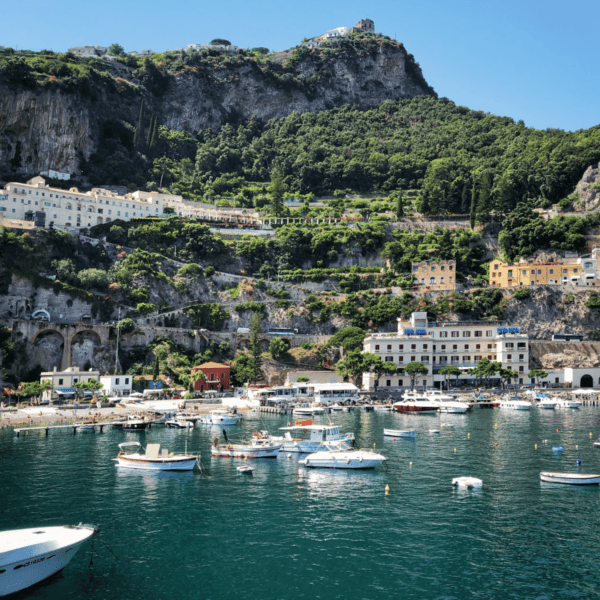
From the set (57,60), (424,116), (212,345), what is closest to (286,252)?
(212,345)

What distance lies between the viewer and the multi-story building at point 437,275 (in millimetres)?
115000

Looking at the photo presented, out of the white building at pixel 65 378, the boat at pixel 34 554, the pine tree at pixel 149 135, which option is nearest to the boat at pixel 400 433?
the boat at pixel 34 554

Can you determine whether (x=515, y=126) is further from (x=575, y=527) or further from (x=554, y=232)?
(x=575, y=527)

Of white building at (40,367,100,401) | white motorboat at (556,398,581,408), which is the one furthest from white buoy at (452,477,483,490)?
white building at (40,367,100,401)

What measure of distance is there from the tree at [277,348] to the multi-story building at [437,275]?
32152 millimetres

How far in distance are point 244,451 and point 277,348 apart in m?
49.6

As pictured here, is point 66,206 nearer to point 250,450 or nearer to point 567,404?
point 250,450

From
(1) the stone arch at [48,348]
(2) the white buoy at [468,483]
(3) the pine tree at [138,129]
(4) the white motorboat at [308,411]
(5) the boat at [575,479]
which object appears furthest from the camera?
(3) the pine tree at [138,129]

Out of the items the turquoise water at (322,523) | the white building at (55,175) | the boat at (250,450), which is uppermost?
the white building at (55,175)

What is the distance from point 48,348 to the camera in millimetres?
90688

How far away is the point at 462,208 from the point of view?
460 ft

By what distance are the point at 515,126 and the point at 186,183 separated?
99.3m

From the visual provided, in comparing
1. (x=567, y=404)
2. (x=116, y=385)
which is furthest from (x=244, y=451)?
(x=567, y=404)

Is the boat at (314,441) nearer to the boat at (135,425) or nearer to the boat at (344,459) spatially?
the boat at (344,459)
